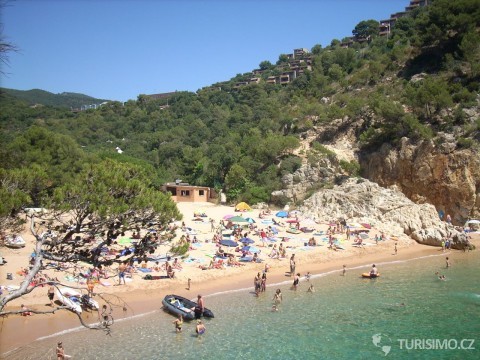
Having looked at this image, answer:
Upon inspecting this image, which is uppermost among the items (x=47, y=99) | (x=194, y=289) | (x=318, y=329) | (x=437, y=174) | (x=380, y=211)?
(x=47, y=99)

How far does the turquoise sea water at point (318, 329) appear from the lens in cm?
1401

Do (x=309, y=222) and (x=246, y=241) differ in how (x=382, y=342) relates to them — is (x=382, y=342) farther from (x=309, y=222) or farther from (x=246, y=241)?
(x=309, y=222)

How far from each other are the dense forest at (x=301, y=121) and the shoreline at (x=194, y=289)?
6.08m

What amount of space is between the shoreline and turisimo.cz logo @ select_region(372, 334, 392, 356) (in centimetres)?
686

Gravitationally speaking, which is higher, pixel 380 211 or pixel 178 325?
pixel 380 211

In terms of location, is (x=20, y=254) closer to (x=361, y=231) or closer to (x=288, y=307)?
(x=288, y=307)

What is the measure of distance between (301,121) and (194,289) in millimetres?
35571

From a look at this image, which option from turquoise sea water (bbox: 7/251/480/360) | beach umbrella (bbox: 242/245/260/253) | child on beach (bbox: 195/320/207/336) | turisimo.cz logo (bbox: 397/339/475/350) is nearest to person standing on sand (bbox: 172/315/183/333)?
turquoise sea water (bbox: 7/251/480/360)

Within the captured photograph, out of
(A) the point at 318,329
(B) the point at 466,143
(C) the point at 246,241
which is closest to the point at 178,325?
(A) the point at 318,329

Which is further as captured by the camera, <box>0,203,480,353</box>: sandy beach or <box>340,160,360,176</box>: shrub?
<box>340,160,360,176</box>: shrub

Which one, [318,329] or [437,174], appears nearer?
[318,329]

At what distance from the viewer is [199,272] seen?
2202 cm

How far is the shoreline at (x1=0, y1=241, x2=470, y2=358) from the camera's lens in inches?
572

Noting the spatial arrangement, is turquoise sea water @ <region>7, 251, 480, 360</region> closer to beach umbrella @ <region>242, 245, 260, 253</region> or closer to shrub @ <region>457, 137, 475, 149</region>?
beach umbrella @ <region>242, 245, 260, 253</region>
